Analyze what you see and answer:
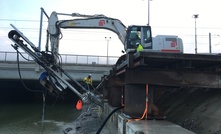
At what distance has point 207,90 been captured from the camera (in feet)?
28.1

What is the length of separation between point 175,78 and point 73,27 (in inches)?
398

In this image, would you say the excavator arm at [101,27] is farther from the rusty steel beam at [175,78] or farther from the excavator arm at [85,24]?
the rusty steel beam at [175,78]

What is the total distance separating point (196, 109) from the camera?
7.80m

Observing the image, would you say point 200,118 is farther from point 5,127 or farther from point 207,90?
point 5,127

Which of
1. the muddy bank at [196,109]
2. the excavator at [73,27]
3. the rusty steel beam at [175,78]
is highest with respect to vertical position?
the excavator at [73,27]

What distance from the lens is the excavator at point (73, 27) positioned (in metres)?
12.9

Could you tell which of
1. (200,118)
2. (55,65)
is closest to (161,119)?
(200,118)

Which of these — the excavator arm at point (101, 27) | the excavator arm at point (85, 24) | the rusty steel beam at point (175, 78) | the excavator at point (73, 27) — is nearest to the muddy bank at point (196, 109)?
the rusty steel beam at point (175, 78)

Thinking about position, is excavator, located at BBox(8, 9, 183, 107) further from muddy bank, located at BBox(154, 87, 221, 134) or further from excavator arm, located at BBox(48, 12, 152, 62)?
muddy bank, located at BBox(154, 87, 221, 134)

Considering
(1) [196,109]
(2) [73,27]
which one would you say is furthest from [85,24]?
(1) [196,109]

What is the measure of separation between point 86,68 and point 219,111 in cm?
2273

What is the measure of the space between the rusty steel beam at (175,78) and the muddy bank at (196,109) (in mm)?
799

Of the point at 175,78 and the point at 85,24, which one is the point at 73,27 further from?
the point at 175,78

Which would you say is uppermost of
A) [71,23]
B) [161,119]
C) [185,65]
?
[71,23]
